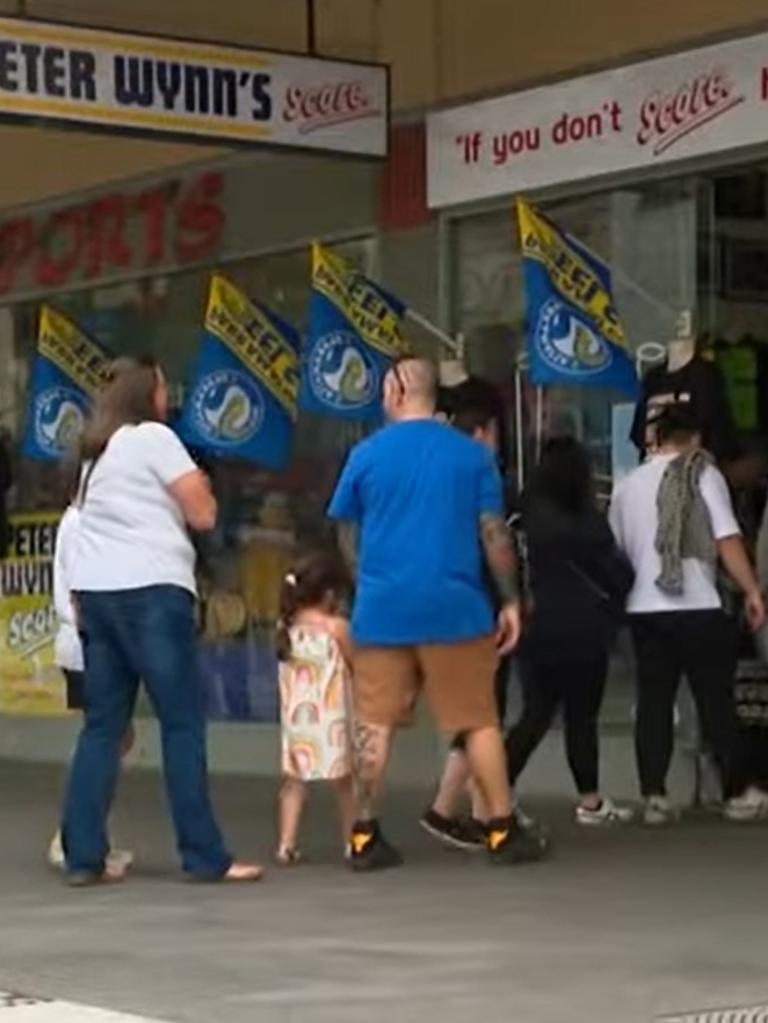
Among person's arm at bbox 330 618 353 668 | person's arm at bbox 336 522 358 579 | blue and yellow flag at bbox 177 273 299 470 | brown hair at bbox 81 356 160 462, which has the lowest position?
person's arm at bbox 330 618 353 668

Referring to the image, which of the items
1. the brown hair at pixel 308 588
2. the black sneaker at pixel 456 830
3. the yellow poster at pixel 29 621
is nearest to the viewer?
the brown hair at pixel 308 588

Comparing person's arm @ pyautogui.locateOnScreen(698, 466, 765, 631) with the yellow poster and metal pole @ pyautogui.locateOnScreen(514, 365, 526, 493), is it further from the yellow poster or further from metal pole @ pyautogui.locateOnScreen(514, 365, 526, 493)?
the yellow poster

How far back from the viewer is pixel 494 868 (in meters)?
9.84

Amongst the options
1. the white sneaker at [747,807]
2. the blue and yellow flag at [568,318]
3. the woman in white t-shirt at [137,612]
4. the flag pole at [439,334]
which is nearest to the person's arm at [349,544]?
the woman in white t-shirt at [137,612]

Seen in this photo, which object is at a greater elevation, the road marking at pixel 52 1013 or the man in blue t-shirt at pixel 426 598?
the man in blue t-shirt at pixel 426 598

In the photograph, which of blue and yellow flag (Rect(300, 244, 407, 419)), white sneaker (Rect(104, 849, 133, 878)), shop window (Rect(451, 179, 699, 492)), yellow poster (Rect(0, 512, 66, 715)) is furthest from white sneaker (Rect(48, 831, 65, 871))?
yellow poster (Rect(0, 512, 66, 715))

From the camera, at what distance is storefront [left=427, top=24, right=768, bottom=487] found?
11773mm

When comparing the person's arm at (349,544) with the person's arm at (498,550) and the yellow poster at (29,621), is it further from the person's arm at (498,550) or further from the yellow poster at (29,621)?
the yellow poster at (29,621)

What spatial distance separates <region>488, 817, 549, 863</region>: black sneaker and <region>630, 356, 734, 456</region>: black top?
2.46 meters

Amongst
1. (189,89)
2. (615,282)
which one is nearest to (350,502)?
(189,89)

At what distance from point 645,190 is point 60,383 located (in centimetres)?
452

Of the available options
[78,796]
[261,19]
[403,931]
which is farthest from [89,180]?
[403,931]

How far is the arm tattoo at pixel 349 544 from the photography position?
10.1 meters

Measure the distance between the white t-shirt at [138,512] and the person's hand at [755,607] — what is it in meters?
2.68
